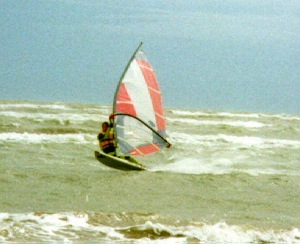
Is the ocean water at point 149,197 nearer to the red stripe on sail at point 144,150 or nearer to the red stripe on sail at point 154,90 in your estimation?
the red stripe on sail at point 144,150

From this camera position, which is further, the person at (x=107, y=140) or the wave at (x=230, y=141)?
the wave at (x=230, y=141)

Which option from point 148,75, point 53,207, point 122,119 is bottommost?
point 53,207

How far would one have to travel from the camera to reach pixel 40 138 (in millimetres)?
17922

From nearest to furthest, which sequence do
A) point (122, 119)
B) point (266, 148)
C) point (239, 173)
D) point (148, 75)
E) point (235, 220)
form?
point (235, 220)
point (122, 119)
point (148, 75)
point (239, 173)
point (266, 148)

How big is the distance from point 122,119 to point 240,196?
8.68 feet

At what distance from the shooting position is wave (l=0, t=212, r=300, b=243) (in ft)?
18.8

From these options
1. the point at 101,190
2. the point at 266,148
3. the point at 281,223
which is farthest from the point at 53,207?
the point at 266,148

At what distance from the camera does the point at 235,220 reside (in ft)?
22.9

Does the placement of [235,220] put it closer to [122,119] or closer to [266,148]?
[122,119]

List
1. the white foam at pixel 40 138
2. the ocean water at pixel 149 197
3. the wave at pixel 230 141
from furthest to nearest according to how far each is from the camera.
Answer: the wave at pixel 230 141 < the white foam at pixel 40 138 < the ocean water at pixel 149 197

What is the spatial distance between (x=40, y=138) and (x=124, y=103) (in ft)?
28.5

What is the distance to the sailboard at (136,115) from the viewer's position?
990 cm

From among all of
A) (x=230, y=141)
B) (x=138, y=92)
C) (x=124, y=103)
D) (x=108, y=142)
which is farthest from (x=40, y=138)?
(x=124, y=103)

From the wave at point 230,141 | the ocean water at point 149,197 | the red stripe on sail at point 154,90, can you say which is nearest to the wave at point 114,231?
the ocean water at point 149,197
